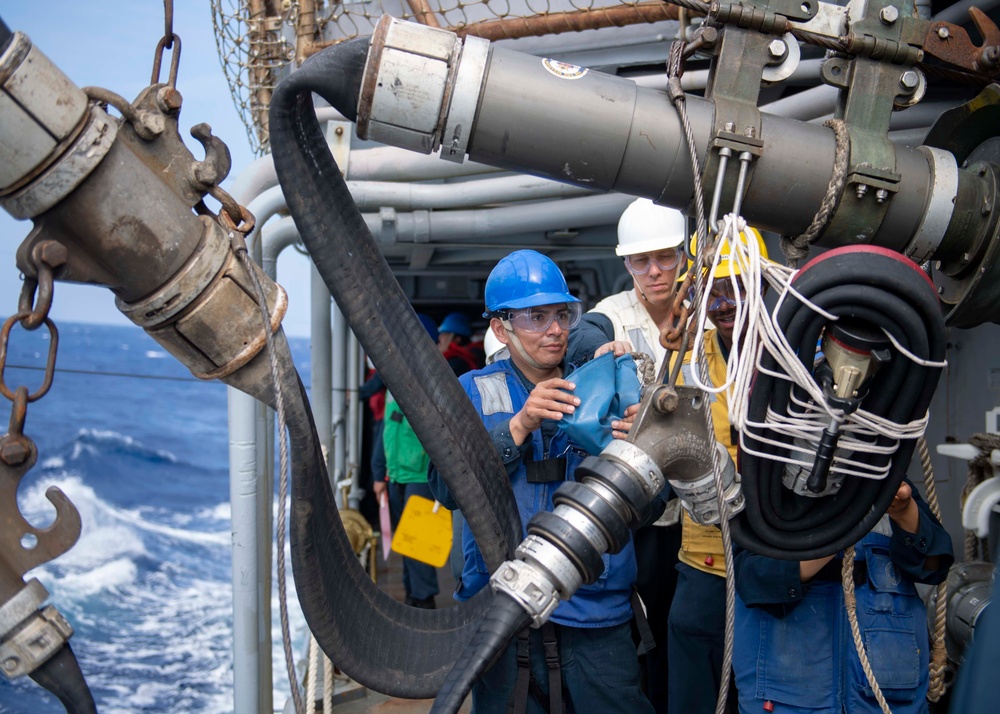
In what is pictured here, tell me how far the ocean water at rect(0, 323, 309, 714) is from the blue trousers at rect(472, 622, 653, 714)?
123 cm

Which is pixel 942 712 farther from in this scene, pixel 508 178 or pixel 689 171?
pixel 508 178

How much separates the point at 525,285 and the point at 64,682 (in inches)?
58.6

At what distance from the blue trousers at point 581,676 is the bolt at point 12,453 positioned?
1.33 m

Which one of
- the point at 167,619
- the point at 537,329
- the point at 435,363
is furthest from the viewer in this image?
the point at 167,619

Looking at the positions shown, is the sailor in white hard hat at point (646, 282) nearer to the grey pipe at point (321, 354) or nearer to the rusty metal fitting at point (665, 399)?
the rusty metal fitting at point (665, 399)

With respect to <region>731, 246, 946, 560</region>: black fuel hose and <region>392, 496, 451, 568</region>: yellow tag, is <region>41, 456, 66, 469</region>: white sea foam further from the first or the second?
<region>731, 246, 946, 560</region>: black fuel hose

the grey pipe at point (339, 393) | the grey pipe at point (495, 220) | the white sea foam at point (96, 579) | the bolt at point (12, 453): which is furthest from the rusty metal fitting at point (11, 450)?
the white sea foam at point (96, 579)

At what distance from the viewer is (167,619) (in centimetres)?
1464

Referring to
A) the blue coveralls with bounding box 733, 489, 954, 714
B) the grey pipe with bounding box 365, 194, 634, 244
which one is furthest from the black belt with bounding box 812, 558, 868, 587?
the grey pipe with bounding box 365, 194, 634, 244

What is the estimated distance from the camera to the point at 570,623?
229cm

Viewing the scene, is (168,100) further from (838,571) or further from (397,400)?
(838,571)

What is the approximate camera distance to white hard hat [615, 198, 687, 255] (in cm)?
303

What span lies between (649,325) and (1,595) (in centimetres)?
212

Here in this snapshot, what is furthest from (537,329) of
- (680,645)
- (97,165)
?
(97,165)
